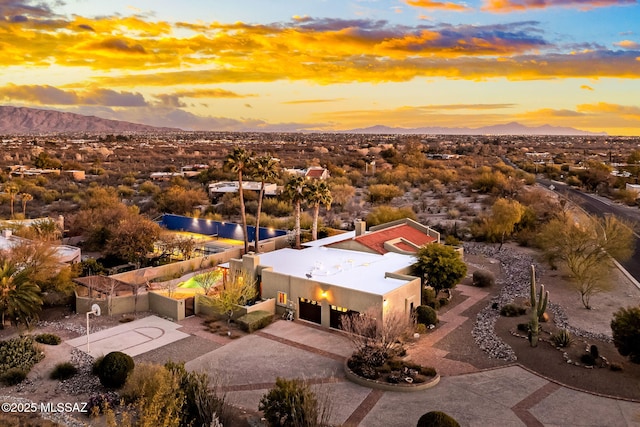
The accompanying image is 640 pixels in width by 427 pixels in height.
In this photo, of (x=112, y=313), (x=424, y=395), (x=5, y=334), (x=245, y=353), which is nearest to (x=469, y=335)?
(x=424, y=395)

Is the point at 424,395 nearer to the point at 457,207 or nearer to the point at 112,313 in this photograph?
the point at 112,313

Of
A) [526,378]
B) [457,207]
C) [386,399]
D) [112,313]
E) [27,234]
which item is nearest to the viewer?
[386,399]

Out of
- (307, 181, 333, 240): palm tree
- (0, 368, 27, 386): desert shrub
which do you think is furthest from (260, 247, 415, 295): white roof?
(0, 368, 27, 386): desert shrub

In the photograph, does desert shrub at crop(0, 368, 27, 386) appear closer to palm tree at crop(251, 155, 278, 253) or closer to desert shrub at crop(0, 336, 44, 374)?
desert shrub at crop(0, 336, 44, 374)

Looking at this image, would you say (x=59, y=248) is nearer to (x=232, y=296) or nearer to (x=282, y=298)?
(x=232, y=296)

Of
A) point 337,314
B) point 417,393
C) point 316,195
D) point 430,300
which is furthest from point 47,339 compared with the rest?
point 316,195

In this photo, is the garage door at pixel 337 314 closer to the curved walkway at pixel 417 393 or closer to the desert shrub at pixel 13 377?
the curved walkway at pixel 417 393

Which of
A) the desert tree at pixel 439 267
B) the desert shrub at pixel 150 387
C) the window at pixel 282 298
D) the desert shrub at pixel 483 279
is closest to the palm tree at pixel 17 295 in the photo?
the desert shrub at pixel 150 387
